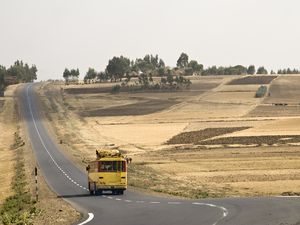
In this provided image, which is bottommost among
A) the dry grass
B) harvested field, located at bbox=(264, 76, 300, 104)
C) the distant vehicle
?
the dry grass

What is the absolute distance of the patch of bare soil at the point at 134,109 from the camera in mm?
157750

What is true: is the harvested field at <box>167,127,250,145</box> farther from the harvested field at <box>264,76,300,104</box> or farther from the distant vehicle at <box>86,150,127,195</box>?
the harvested field at <box>264,76,300,104</box>

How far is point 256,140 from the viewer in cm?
9606

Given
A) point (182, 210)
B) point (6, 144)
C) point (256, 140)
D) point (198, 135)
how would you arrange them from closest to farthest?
point (182, 210) < point (256, 140) < point (198, 135) < point (6, 144)

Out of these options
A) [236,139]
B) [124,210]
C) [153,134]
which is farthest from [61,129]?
[124,210]

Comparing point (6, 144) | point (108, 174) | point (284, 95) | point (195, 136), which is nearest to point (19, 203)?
point (108, 174)

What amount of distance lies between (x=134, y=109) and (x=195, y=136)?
57.4m

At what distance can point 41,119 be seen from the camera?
501 ft

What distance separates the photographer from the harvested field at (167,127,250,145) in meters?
102

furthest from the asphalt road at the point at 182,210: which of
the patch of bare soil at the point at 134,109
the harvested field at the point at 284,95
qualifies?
the harvested field at the point at 284,95

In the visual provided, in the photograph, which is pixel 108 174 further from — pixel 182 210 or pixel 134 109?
pixel 134 109

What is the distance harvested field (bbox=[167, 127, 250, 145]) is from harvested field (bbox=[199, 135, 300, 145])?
3.74 m

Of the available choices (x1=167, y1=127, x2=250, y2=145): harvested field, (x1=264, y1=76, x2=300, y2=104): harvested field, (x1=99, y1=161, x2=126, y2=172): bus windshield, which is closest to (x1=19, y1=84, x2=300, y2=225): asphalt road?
(x1=99, y1=161, x2=126, y2=172): bus windshield

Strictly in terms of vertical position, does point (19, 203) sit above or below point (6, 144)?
above
